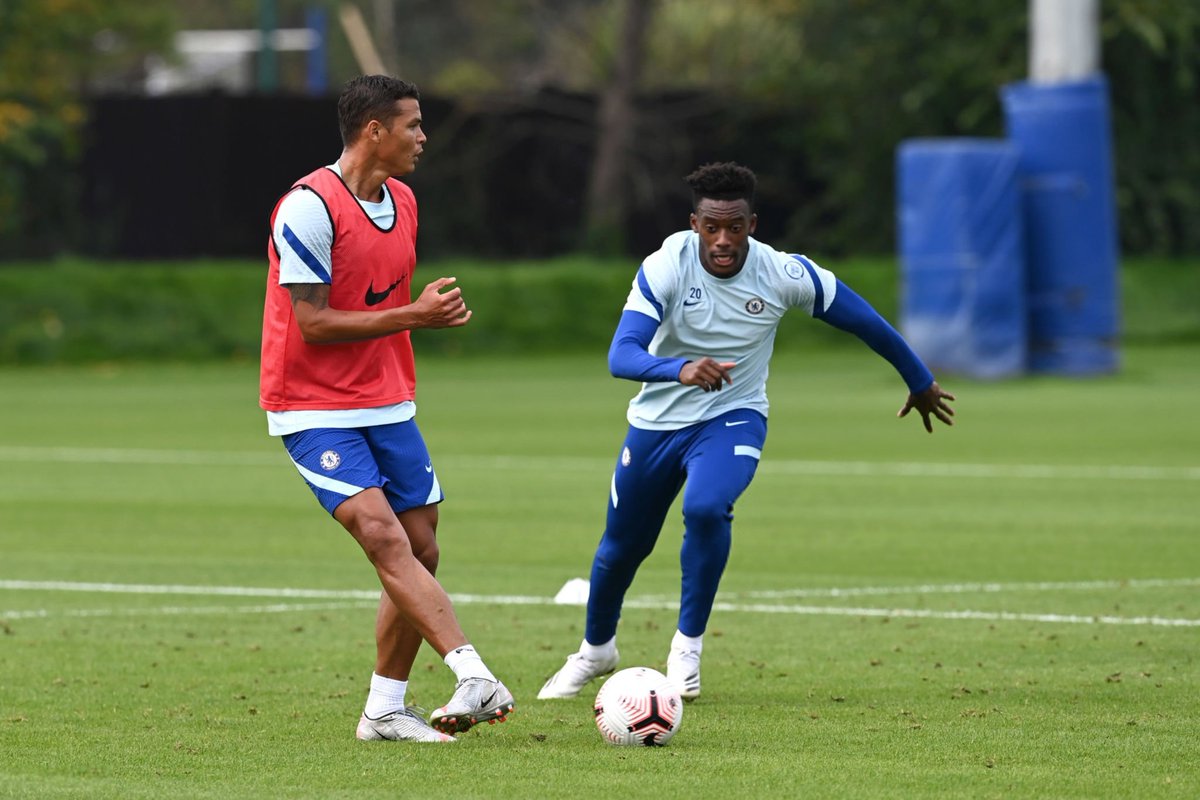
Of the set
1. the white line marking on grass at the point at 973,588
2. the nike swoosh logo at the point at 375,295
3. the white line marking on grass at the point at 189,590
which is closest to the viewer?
the nike swoosh logo at the point at 375,295

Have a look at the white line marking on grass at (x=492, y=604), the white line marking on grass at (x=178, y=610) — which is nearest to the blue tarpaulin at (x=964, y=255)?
the white line marking on grass at (x=492, y=604)

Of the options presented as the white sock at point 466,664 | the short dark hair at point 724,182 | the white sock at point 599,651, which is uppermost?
the short dark hair at point 724,182

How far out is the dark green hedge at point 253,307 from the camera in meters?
33.8

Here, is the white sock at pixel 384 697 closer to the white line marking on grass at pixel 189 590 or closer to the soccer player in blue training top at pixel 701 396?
the soccer player in blue training top at pixel 701 396

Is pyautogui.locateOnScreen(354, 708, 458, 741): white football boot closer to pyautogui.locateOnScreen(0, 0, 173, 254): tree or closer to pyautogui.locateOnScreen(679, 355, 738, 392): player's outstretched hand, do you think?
pyautogui.locateOnScreen(679, 355, 738, 392): player's outstretched hand

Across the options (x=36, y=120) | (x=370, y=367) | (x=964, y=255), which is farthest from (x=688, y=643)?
(x=36, y=120)

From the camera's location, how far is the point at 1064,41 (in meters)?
29.9

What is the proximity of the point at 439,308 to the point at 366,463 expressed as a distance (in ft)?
2.16

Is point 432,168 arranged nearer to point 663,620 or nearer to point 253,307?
point 253,307

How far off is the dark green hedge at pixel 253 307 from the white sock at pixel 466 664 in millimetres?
26918

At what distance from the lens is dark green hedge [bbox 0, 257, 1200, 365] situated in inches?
1331

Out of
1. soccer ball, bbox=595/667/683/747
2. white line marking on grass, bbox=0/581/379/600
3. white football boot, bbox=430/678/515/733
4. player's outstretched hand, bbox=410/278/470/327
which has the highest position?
player's outstretched hand, bbox=410/278/470/327

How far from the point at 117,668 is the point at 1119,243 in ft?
112

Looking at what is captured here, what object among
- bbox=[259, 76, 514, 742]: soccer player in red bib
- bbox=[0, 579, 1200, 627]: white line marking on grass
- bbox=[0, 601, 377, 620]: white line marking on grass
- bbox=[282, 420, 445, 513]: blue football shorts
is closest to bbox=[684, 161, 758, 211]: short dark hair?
bbox=[259, 76, 514, 742]: soccer player in red bib
